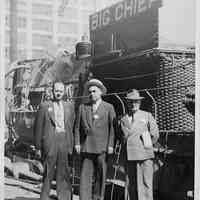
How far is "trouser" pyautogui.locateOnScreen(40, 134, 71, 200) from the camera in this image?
216 inches

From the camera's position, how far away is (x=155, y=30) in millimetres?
5785

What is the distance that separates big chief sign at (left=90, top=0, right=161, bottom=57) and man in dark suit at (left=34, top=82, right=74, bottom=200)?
1212 mm

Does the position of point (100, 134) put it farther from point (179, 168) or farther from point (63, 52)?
point (63, 52)

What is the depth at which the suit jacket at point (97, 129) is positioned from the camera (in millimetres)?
5355

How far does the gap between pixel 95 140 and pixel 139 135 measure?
0.50 m

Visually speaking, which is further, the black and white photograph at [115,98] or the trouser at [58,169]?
the trouser at [58,169]

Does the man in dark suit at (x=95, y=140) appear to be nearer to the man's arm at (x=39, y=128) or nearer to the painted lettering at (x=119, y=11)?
the man's arm at (x=39, y=128)

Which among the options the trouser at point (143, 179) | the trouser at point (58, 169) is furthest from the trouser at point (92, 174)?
the trouser at point (143, 179)

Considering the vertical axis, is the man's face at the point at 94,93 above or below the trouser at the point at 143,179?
above

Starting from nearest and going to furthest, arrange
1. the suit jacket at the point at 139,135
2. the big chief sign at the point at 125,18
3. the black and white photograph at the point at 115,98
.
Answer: the suit jacket at the point at 139,135
the black and white photograph at the point at 115,98
the big chief sign at the point at 125,18

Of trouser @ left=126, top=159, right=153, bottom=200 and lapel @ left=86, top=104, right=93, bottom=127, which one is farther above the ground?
lapel @ left=86, top=104, right=93, bottom=127

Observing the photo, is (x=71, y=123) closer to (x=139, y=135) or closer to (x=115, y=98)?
(x=139, y=135)

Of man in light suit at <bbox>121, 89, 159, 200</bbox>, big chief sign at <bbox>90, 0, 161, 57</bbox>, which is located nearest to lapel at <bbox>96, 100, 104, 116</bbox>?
man in light suit at <bbox>121, 89, 159, 200</bbox>

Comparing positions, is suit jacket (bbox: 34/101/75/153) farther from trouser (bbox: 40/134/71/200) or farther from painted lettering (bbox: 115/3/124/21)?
painted lettering (bbox: 115/3/124/21)
